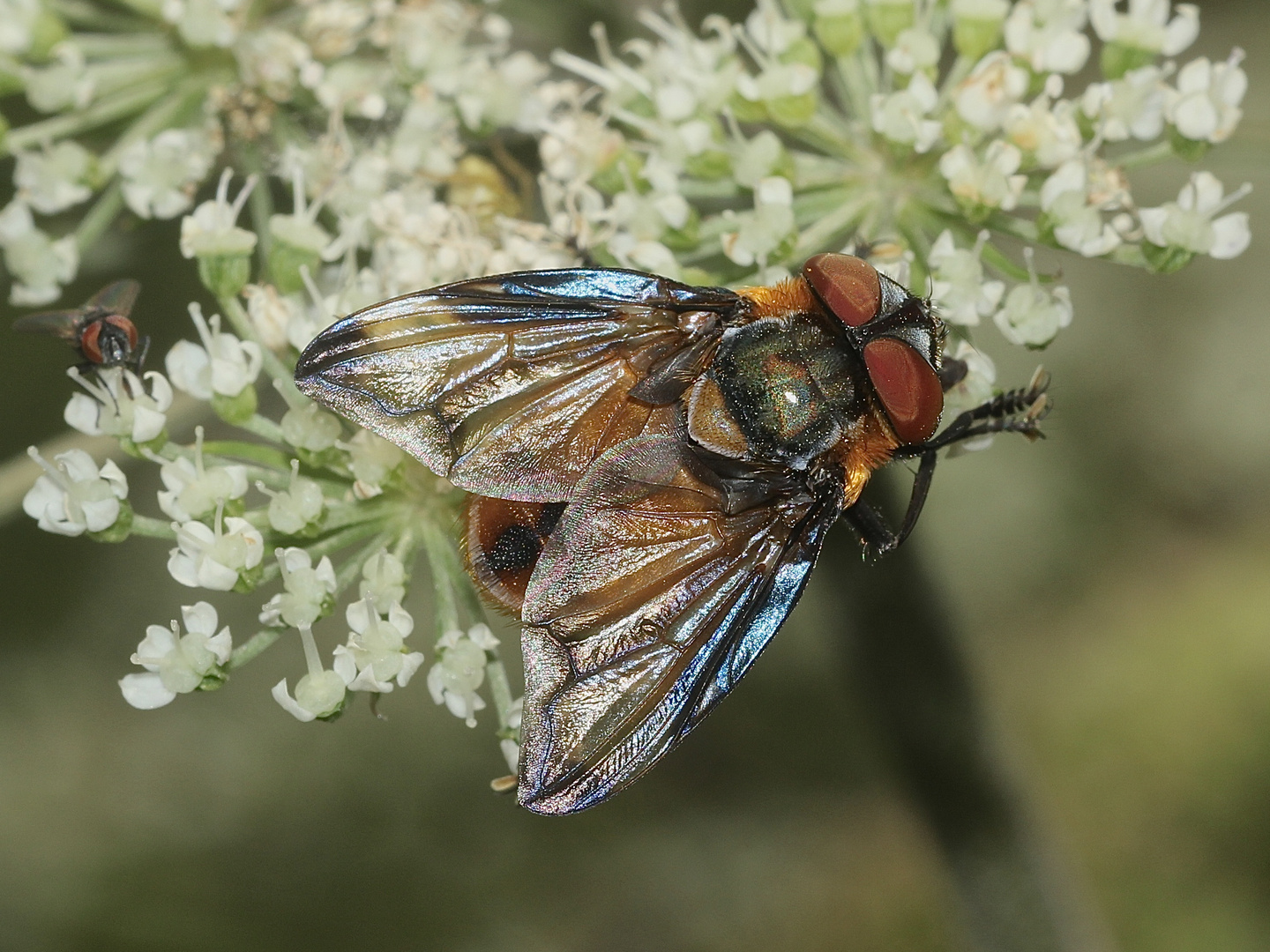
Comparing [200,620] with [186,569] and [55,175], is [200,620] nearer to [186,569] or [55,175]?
[186,569]

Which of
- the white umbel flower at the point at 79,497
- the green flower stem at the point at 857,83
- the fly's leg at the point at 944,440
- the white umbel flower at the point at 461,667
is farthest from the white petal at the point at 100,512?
the green flower stem at the point at 857,83

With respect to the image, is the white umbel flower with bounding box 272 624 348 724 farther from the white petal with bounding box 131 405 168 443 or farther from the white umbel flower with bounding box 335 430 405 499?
the white petal with bounding box 131 405 168 443

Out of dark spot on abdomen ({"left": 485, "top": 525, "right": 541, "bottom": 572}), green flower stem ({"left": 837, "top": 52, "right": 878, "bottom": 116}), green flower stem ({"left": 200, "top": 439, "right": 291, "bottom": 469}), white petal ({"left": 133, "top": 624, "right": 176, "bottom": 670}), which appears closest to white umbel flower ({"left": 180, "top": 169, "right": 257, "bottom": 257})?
green flower stem ({"left": 200, "top": 439, "right": 291, "bottom": 469})

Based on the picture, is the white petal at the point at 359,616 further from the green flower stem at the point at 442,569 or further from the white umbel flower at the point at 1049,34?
the white umbel flower at the point at 1049,34

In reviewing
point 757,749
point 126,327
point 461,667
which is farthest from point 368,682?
point 757,749

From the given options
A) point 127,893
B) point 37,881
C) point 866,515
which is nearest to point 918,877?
point 866,515

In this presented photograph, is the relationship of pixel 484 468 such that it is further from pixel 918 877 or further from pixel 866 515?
pixel 918 877
